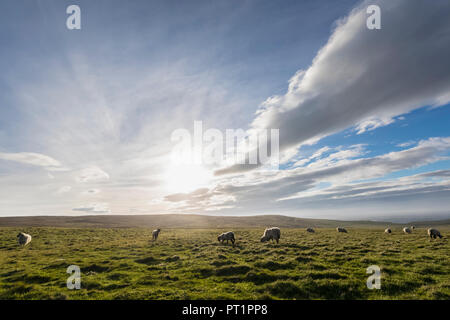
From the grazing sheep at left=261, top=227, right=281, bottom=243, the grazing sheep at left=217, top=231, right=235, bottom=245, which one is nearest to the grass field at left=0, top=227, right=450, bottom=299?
the grazing sheep at left=261, top=227, right=281, bottom=243

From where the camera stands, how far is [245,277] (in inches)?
555

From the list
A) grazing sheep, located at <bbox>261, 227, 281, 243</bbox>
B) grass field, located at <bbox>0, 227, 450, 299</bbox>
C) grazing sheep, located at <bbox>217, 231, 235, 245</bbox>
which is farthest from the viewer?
grazing sheep, located at <bbox>217, 231, 235, 245</bbox>

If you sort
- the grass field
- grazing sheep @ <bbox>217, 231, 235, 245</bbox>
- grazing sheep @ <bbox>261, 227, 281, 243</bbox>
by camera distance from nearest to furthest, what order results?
the grass field, grazing sheep @ <bbox>261, 227, 281, 243</bbox>, grazing sheep @ <bbox>217, 231, 235, 245</bbox>

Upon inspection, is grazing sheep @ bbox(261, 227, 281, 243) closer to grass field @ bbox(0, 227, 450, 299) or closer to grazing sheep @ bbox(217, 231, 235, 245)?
grazing sheep @ bbox(217, 231, 235, 245)

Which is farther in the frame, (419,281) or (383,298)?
(419,281)

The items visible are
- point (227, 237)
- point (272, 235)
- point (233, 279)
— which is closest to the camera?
point (233, 279)

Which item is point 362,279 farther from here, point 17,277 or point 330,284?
point 17,277

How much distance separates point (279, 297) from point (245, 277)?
3761 mm

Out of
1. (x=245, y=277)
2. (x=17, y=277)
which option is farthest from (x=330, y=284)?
(x=17, y=277)

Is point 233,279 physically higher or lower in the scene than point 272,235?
higher

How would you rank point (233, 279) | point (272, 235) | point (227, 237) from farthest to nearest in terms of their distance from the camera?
point (227, 237) < point (272, 235) < point (233, 279)

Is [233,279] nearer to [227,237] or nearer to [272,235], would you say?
[227,237]

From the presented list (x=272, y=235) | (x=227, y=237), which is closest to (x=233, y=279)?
(x=227, y=237)
